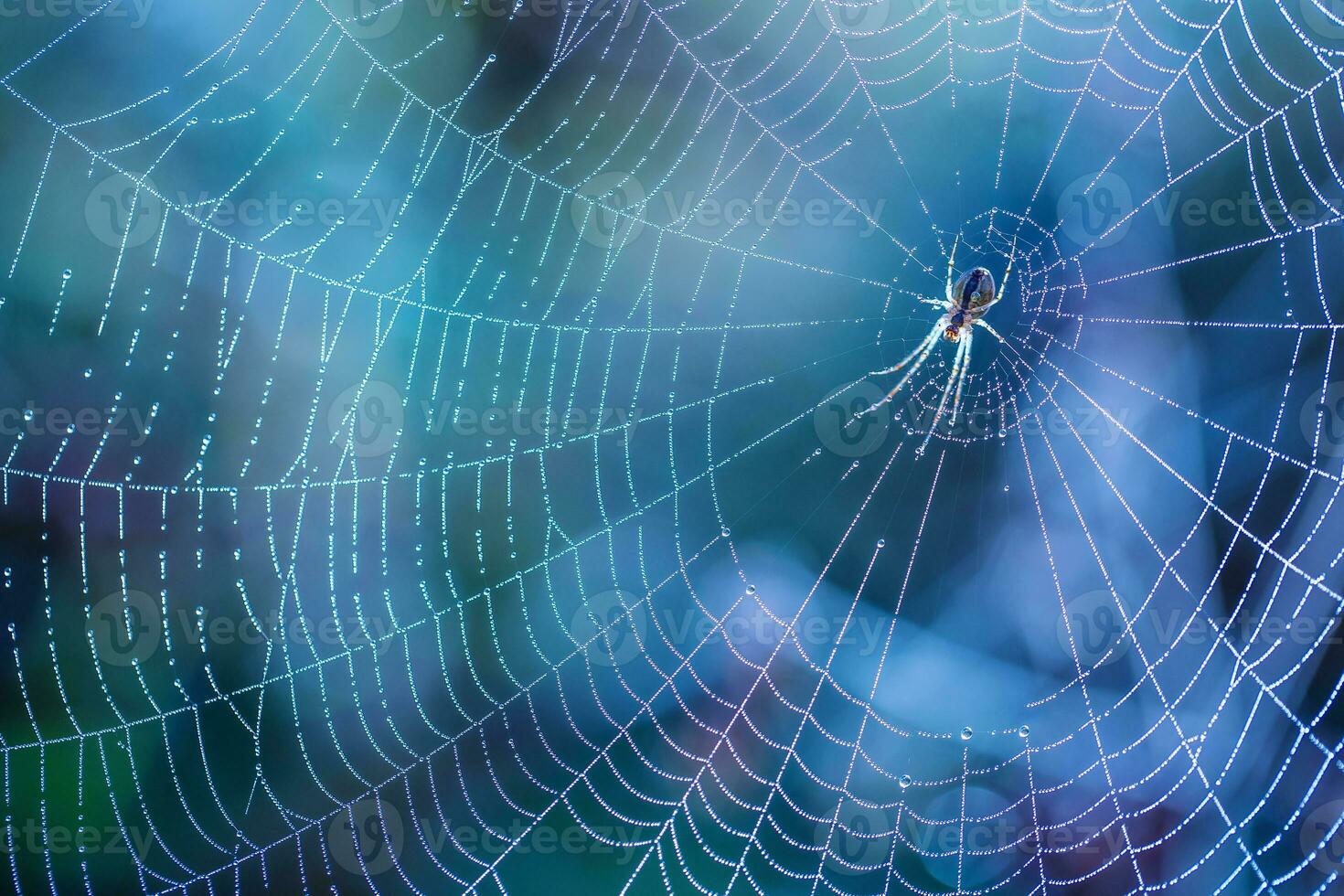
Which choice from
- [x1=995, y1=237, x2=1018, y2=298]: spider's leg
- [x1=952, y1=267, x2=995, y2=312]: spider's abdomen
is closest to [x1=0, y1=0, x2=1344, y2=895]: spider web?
[x1=995, y1=237, x2=1018, y2=298]: spider's leg

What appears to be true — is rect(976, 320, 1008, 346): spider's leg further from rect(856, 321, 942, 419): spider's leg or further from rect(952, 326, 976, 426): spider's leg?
rect(856, 321, 942, 419): spider's leg

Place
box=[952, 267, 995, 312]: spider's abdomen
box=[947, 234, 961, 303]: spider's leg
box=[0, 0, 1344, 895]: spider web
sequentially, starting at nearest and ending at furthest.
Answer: box=[0, 0, 1344, 895]: spider web, box=[952, 267, 995, 312]: spider's abdomen, box=[947, 234, 961, 303]: spider's leg

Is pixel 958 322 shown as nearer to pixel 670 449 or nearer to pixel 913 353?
pixel 913 353

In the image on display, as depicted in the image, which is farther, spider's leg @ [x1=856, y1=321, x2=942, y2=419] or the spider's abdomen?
spider's leg @ [x1=856, y1=321, x2=942, y2=419]

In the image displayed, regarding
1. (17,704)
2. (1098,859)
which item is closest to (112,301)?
(17,704)

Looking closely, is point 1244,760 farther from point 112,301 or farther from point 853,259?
point 112,301

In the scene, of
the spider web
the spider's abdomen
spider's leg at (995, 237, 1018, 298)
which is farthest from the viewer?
spider's leg at (995, 237, 1018, 298)
